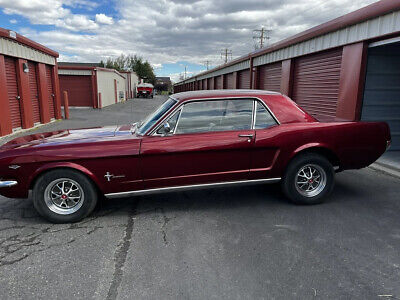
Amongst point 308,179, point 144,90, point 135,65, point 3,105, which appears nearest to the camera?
point 308,179

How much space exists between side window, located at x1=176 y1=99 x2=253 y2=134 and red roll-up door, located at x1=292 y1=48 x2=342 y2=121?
369cm

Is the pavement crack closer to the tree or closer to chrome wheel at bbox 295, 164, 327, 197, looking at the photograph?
chrome wheel at bbox 295, 164, 327, 197

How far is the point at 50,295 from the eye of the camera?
7.79 ft

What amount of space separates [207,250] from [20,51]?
1119 centimetres

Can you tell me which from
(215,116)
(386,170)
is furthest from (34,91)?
(386,170)

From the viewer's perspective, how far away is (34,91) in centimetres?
1255

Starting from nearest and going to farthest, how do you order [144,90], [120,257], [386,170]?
1. [120,257]
2. [386,170]
3. [144,90]

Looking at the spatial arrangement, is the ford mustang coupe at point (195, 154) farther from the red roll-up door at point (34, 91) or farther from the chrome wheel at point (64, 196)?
the red roll-up door at point (34, 91)

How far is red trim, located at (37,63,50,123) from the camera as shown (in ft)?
42.4

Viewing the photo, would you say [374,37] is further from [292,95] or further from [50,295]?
[50,295]

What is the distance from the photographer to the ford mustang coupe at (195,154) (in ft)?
11.5

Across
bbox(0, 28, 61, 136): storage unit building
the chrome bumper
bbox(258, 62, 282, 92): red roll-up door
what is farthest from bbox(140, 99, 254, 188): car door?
bbox(0, 28, 61, 136): storage unit building

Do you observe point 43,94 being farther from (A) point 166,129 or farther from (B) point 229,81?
(A) point 166,129

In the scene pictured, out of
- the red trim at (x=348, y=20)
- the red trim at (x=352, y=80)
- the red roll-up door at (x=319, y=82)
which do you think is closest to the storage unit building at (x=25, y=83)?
the red trim at (x=348, y=20)
